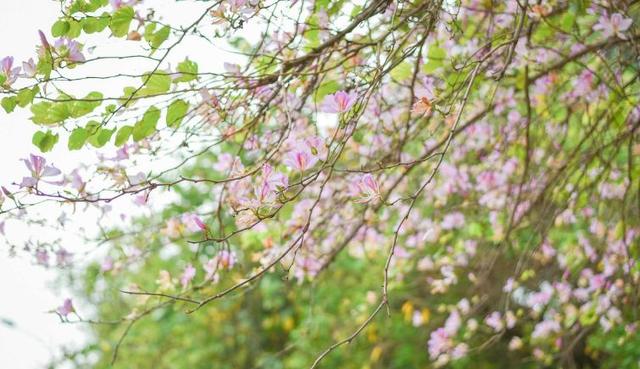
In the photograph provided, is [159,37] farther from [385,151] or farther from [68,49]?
[385,151]

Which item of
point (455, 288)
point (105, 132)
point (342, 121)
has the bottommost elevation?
point (342, 121)

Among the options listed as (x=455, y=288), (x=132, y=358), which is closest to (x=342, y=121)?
(x=455, y=288)

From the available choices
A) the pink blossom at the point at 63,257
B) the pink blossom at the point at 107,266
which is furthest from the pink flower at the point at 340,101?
the pink blossom at the point at 107,266

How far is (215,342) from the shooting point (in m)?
7.29

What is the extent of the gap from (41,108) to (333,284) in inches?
214

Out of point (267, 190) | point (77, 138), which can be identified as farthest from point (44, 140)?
point (267, 190)

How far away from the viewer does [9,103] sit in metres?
1.49

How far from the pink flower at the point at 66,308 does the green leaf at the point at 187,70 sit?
710mm

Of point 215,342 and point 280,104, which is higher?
point 215,342

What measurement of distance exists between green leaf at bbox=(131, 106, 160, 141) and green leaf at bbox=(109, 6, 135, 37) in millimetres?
198

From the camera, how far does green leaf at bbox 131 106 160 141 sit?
1683 mm

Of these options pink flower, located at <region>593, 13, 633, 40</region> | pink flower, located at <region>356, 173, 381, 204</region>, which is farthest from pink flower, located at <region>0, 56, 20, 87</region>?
pink flower, located at <region>593, 13, 633, 40</region>

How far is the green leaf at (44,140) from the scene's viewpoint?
5.24 ft

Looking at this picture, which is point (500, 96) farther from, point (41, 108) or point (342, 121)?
point (41, 108)
